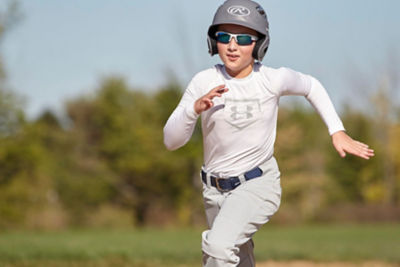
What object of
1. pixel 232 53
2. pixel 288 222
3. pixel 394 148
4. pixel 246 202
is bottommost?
pixel 288 222

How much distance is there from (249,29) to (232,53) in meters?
0.26

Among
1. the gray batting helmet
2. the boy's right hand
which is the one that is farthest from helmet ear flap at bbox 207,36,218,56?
the boy's right hand

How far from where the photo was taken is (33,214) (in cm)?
3606

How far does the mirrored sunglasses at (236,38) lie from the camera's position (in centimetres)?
518

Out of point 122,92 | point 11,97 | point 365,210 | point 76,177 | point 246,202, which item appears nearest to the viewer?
point 246,202

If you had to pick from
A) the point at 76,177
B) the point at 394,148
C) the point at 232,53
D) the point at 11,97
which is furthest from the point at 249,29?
the point at 394,148

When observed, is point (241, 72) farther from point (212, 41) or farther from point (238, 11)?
point (238, 11)

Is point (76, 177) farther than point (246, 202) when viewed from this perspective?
Yes

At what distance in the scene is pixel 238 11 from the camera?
16.9 ft

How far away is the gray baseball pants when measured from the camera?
4.78m

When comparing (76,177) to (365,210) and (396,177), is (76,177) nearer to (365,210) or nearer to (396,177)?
(365,210)

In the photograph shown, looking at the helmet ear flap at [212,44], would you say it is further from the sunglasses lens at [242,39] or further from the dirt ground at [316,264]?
the dirt ground at [316,264]

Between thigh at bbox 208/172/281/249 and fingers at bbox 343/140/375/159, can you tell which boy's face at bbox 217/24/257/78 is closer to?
thigh at bbox 208/172/281/249

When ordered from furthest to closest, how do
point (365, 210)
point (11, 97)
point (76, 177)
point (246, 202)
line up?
1. point (76, 177)
2. point (365, 210)
3. point (11, 97)
4. point (246, 202)
